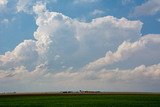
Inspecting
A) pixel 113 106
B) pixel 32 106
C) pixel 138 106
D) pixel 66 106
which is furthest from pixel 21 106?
pixel 138 106

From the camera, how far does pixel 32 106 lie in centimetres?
4688

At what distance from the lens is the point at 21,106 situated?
46.8 metres

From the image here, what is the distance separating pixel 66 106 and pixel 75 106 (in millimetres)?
1335

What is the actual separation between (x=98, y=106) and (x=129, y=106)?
402cm

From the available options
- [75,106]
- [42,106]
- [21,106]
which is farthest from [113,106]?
[21,106]

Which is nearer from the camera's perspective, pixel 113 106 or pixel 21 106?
pixel 113 106

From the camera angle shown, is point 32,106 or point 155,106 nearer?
point 155,106

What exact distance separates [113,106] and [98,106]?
76.4 inches

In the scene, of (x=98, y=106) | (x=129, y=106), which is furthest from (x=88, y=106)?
(x=129, y=106)

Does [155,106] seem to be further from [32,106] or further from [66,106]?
[32,106]

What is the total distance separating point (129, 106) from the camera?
44.4 metres

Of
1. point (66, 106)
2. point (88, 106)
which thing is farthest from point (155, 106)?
point (66, 106)

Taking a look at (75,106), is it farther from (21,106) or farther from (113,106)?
(21,106)

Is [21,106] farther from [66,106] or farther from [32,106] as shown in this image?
[66,106]
